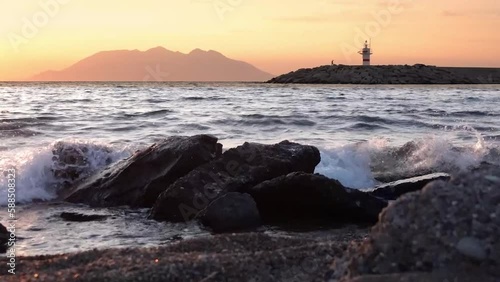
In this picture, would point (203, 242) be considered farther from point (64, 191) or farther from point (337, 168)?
point (337, 168)

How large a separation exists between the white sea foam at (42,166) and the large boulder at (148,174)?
27.5 inches

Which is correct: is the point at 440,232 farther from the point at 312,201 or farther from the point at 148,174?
the point at 148,174

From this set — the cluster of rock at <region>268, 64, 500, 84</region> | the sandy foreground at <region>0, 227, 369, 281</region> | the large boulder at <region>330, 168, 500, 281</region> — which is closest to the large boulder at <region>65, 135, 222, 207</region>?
the sandy foreground at <region>0, 227, 369, 281</region>

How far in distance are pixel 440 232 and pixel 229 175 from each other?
4714 millimetres

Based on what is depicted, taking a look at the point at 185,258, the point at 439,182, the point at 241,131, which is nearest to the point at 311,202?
the point at 185,258

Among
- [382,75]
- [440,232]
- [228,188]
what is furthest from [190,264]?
[382,75]

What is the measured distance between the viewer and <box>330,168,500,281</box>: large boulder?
103 inches

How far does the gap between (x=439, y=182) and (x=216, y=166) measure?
15.2ft

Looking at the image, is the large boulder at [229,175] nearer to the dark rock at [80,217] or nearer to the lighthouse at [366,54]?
the dark rock at [80,217]

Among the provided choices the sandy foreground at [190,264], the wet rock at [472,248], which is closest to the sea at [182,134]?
the sandy foreground at [190,264]

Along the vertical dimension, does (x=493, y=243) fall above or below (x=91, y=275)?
above

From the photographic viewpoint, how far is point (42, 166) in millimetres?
9203

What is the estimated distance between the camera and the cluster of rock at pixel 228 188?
6.57 metres

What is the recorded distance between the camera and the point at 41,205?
7852 mm
